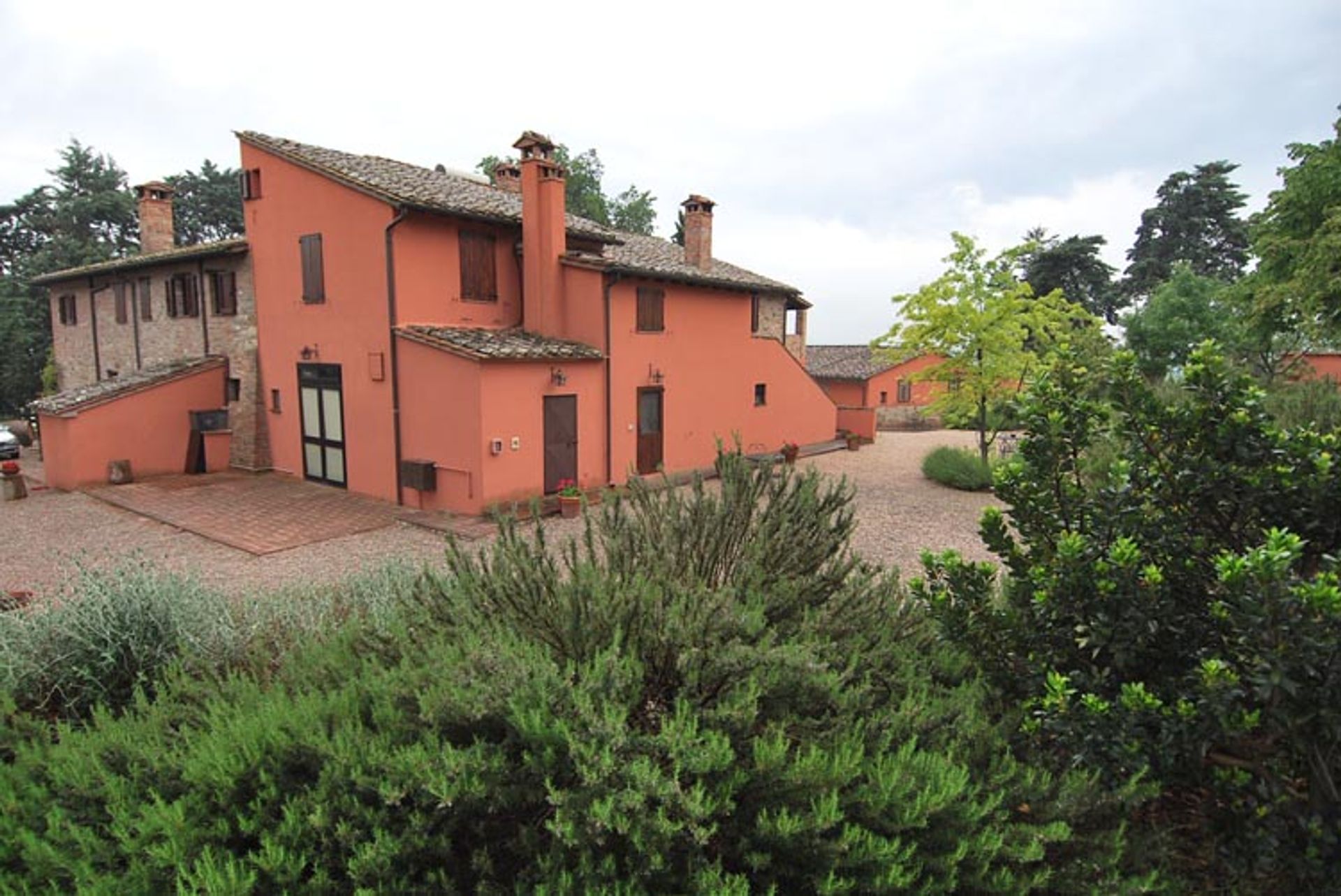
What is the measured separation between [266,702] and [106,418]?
16.7 m

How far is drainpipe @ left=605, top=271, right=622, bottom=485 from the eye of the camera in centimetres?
1483

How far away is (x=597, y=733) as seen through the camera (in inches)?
111

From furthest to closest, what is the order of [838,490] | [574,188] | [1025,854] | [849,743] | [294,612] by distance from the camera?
1. [574,188]
2. [294,612]
3. [838,490]
4. [849,743]
5. [1025,854]

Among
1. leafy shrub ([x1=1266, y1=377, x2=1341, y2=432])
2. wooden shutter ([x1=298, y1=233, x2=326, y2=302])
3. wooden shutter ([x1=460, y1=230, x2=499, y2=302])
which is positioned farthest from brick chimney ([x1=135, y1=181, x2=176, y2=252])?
leafy shrub ([x1=1266, y1=377, x2=1341, y2=432])

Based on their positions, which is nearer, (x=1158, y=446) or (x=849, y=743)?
(x=849, y=743)

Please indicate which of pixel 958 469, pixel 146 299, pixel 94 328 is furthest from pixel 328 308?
pixel 958 469

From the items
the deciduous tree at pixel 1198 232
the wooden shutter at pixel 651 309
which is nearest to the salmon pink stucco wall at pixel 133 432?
the wooden shutter at pixel 651 309

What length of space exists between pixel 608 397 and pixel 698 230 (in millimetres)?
6955

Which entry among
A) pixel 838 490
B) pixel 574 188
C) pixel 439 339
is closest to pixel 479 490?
pixel 439 339

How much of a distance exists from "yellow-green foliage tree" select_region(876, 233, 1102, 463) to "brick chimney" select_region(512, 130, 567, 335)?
322 inches

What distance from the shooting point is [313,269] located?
1541cm

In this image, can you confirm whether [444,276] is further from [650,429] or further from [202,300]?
[202,300]

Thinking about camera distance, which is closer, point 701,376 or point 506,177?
point 701,376

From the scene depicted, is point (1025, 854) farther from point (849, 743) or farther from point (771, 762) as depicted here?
point (771, 762)
